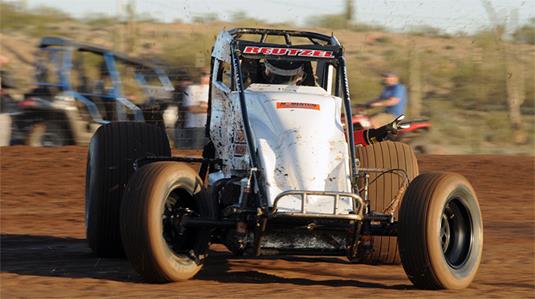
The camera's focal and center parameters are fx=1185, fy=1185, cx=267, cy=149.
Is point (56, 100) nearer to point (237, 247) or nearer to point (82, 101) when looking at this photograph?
point (82, 101)

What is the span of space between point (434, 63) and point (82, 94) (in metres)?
9.24

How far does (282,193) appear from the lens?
7984 mm

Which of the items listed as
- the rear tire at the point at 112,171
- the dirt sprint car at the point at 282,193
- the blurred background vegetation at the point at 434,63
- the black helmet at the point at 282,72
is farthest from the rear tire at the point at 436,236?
the blurred background vegetation at the point at 434,63

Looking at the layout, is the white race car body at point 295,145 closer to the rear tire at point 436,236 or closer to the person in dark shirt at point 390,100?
the rear tire at point 436,236

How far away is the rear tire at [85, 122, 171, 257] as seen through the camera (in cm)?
970

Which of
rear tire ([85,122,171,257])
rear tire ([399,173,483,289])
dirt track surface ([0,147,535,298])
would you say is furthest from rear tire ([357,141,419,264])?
rear tire ([85,122,171,257])

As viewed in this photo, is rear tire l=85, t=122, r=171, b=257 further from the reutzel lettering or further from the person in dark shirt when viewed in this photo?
the person in dark shirt

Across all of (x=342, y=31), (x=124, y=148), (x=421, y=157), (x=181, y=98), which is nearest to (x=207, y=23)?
(x=342, y=31)

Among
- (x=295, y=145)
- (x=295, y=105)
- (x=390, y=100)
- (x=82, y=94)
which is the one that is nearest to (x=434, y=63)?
(x=390, y=100)

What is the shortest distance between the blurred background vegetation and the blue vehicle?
0.94 meters

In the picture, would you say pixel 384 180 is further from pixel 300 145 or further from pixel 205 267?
pixel 205 267

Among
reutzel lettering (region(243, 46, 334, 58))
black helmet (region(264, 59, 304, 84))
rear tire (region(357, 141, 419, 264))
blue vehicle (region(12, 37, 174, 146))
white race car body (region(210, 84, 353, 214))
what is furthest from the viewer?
blue vehicle (region(12, 37, 174, 146))

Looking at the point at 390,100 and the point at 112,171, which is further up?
the point at 390,100

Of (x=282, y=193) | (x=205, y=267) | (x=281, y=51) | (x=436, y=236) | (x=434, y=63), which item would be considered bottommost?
(x=205, y=267)
